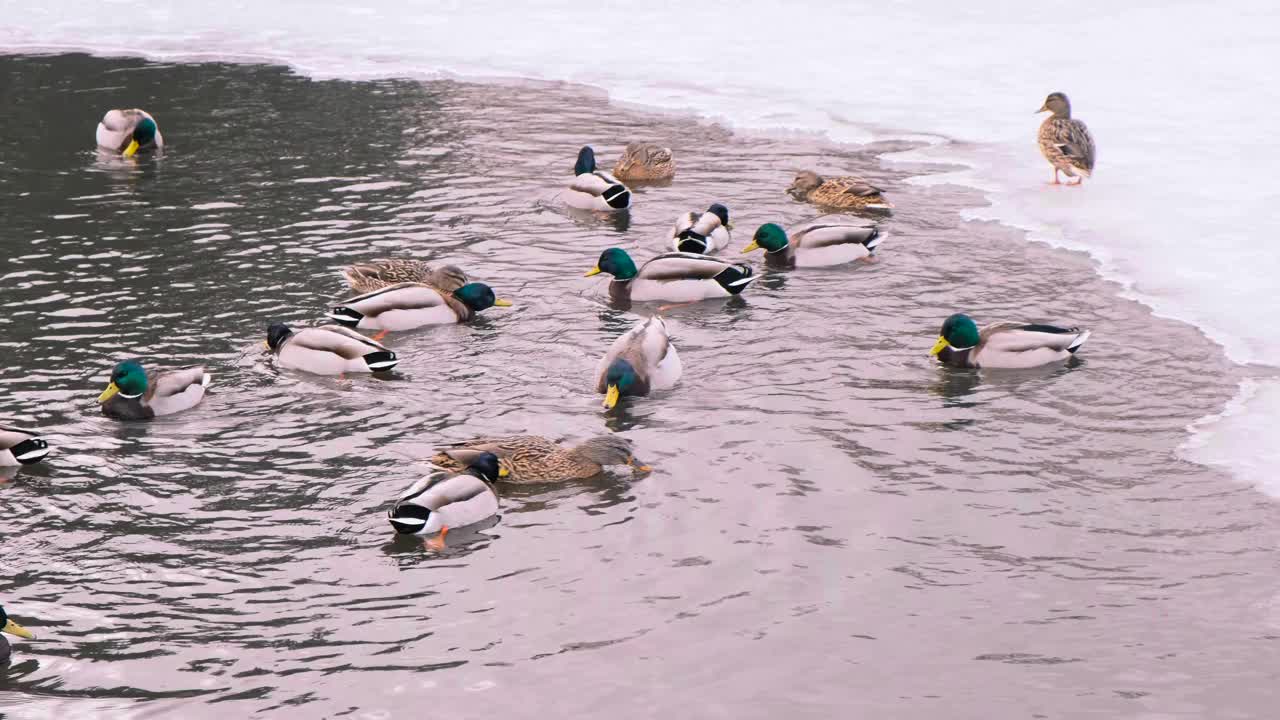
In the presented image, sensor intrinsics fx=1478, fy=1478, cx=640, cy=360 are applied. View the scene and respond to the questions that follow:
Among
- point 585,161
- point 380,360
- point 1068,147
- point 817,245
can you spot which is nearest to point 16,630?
point 380,360

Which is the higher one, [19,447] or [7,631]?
[19,447]

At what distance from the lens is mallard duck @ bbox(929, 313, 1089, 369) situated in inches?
462

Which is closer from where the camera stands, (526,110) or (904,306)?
(904,306)

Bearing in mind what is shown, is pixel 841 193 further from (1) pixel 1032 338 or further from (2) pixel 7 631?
(2) pixel 7 631

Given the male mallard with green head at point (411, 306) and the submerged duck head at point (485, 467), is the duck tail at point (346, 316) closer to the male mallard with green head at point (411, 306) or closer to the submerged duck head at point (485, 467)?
the male mallard with green head at point (411, 306)

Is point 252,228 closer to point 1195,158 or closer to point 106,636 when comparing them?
point 106,636

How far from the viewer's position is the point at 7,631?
7.76 metres

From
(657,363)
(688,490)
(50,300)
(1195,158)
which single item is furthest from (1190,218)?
(50,300)

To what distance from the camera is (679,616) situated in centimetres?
801

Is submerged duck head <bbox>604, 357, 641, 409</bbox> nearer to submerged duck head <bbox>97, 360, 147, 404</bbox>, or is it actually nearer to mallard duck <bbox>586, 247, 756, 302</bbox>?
mallard duck <bbox>586, 247, 756, 302</bbox>

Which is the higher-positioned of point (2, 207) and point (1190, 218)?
point (1190, 218)

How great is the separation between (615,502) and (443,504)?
1.17 metres

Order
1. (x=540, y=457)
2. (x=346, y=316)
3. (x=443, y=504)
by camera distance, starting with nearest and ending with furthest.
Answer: (x=443, y=504) < (x=540, y=457) < (x=346, y=316)

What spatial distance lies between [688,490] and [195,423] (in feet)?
12.4
